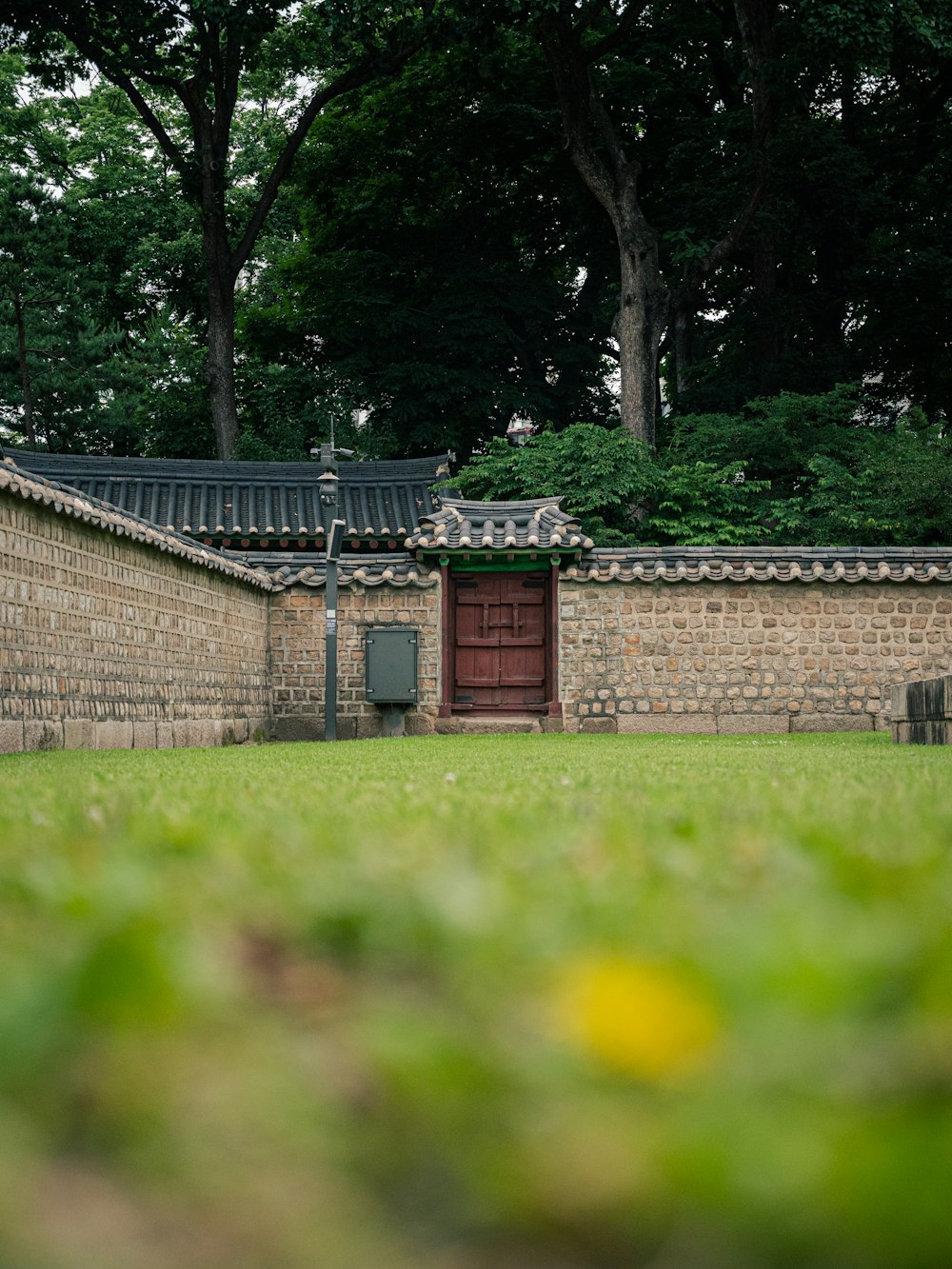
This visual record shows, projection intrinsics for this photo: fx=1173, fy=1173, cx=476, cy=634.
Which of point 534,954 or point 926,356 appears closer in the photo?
point 534,954

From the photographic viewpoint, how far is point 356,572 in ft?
49.7

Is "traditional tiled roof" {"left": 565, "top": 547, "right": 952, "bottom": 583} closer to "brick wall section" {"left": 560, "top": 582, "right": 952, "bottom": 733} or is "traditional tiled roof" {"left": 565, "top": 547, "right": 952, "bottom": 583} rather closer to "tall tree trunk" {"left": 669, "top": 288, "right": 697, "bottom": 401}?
"brick wall section" {"left": 560, "top": 582, "right": 952, "bottom": 733}

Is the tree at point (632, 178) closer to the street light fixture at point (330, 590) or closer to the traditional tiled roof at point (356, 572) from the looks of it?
the traditional tiled roof at point (356, 572)

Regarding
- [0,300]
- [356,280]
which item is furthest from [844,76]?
[0,300]

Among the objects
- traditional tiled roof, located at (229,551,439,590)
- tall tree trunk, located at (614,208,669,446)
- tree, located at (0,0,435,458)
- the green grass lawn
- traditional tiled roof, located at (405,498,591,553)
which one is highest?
tree, located at (0,0,435,458)

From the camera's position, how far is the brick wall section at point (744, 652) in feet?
49.0

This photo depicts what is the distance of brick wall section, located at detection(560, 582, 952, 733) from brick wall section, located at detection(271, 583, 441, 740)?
1.78 m

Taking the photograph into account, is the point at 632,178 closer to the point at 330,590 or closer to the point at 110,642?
the point at 330,590

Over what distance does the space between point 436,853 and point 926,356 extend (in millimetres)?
23049

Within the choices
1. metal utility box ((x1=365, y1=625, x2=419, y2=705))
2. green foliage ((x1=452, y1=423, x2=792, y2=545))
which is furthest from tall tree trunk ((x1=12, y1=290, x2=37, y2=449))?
metal utility box ((x1=365, y1=625, x2=419, y2=705))

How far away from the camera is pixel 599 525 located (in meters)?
17.0

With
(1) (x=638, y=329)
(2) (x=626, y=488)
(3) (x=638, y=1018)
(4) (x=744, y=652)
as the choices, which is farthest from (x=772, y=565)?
(3) (x=638, y=1018)

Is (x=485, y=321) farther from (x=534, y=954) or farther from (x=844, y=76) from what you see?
(x=534, y=954)

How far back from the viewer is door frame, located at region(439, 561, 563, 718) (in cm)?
1526
